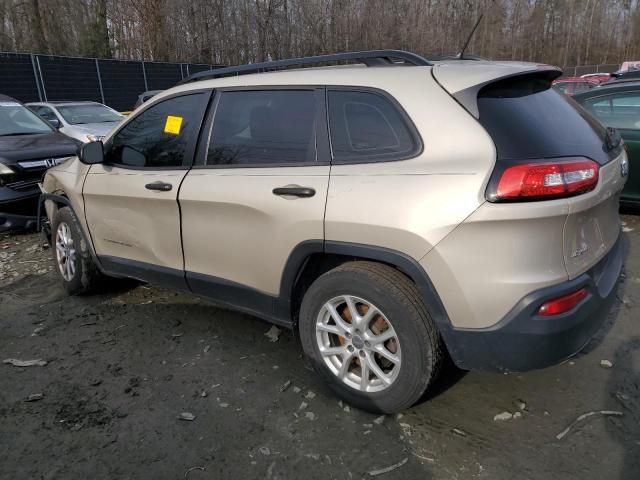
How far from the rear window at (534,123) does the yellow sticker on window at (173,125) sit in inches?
78.8

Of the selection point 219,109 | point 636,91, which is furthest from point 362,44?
point 219,109

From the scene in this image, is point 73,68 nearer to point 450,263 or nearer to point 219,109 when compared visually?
point 219,109

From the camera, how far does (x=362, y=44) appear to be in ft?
90.4

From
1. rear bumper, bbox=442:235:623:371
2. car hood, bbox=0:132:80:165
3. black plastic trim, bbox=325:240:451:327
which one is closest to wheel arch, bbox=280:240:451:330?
black plastic trim, bbox=325:240:451:327

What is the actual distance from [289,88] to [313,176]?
61 cm

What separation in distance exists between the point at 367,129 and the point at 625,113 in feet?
15.4

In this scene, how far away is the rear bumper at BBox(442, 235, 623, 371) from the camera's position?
218cm

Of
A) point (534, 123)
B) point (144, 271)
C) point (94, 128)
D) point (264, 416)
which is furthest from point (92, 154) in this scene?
point (94, 128)

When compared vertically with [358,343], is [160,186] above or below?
above

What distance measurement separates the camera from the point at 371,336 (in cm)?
261

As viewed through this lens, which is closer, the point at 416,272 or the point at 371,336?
the point at 416,272

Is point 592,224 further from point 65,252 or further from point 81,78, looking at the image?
point 81,78

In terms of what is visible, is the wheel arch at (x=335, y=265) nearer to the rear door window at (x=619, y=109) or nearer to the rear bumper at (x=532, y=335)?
the rear bumper at (x=532, y=335)

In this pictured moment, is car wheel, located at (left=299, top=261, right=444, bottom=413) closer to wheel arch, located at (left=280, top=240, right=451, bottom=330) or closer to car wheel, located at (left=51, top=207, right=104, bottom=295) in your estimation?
wheel arch, located at (left=280, top=240, right=451, bottom=330)
